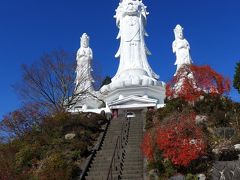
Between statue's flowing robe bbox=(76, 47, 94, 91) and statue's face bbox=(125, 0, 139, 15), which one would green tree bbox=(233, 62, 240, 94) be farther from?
statue's flowing robe bbox=(76, 47, 94, 91)

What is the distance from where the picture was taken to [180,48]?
120 ft

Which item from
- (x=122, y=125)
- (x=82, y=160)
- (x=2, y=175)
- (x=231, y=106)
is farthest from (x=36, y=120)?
(x=231, y=106)

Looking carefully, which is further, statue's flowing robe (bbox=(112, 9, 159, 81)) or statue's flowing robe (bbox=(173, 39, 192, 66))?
statue's flowing robe (bbox=(173, 39, 192, 66))

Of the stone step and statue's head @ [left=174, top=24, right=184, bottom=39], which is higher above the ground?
statue's head @ [left=174, top=24, right=184, bottom=39]

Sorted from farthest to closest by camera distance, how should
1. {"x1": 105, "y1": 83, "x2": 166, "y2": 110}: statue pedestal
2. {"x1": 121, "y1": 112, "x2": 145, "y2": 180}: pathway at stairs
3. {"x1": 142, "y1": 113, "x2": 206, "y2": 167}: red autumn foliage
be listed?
{"x1": 105, "y1": 83, "x2": 166, "y2": 110}: statue pedestal
{"x1": 121, "y1": 112, "x2": 145, "y2": 180}: pathway at stairs
{"x1": 142, "y1": 113, "x2": 206, "y2": 167}: red autumn foliage

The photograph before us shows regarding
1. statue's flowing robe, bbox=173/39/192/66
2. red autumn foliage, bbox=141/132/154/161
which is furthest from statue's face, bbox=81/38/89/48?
red autumn foliage, bbox=141/132/154/161

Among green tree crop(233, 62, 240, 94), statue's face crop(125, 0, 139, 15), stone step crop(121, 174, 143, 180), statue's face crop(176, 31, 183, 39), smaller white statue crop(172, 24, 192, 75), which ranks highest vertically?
statue's face crop(125, 0, 139, 15)

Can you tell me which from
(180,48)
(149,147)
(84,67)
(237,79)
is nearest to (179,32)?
(180,48)

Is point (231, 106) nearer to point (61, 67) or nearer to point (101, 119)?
point (101, 119)

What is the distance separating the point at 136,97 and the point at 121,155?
13.6 metres

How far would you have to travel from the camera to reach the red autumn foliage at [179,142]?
14.0 metres

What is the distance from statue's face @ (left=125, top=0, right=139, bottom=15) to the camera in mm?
35656

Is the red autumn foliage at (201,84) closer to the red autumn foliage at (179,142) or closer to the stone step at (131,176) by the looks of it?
the red autumn foliage at (179,142)

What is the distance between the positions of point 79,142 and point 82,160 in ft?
5.29
